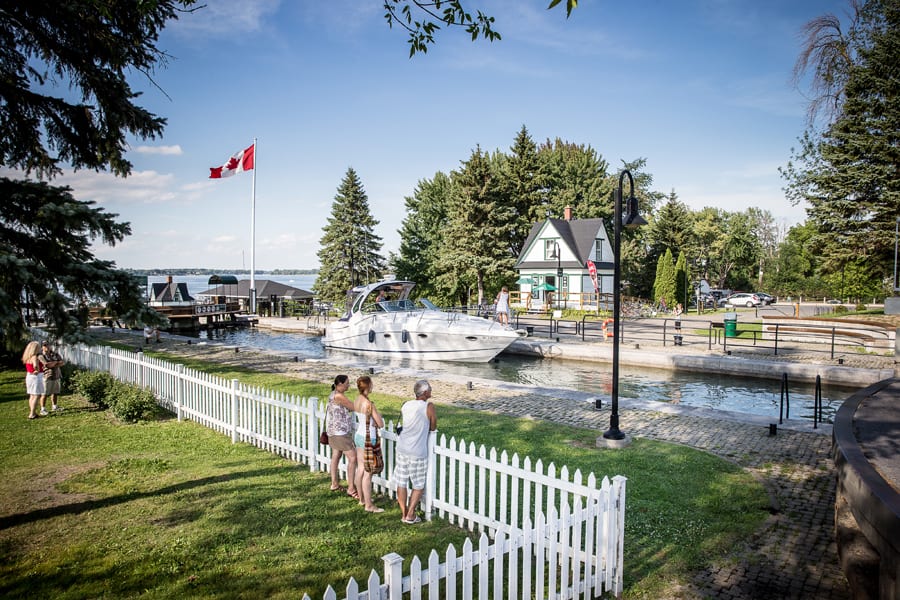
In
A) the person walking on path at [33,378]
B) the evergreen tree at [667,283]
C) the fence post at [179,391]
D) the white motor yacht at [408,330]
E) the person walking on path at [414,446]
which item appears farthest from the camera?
the evergreen tree at [667,283]

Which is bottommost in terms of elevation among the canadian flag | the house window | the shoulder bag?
the shoulder bag

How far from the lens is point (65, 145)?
325 inches

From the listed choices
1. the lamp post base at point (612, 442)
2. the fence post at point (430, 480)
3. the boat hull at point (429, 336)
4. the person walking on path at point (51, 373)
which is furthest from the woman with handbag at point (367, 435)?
the boat hull at point (429, 336)

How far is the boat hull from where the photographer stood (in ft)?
80.3

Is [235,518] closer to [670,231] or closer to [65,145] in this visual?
[65,145]

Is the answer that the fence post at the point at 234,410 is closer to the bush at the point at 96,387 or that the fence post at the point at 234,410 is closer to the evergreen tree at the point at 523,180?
the bush at the point at 96,387

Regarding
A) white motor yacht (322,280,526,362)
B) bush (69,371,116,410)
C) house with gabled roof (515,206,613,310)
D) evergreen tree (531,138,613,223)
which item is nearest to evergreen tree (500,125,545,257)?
evergreen tree (531,138,613,223)

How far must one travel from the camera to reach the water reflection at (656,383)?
1627 cm

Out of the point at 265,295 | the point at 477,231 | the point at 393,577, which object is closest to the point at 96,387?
the point at 393,577

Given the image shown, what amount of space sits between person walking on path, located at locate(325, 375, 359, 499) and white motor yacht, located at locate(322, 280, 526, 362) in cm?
1717

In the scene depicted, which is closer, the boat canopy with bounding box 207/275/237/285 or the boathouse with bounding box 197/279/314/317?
the boathouse with bounding box 197/279/314/317

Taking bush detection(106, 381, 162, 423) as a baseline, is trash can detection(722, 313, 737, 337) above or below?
above

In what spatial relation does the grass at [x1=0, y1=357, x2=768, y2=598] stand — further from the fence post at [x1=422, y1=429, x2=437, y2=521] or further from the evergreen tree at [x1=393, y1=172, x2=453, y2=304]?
the evergreen tree at [x1=393, y1=172, x2=453, y2=304]

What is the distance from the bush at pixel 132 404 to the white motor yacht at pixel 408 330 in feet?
46.4
